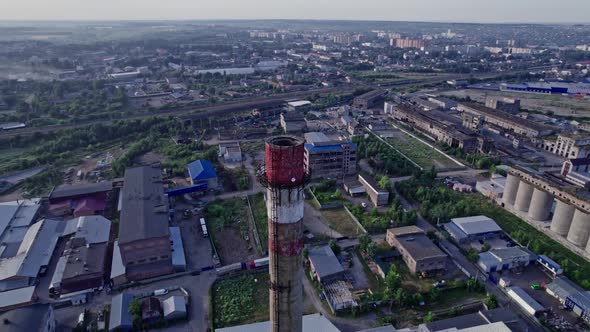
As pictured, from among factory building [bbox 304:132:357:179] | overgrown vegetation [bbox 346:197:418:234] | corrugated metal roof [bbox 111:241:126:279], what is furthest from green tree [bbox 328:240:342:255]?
corrugated metal roof [bbox 111:241:126:279]

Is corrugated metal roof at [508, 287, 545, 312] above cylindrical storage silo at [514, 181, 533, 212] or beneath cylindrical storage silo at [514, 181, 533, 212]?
beneath

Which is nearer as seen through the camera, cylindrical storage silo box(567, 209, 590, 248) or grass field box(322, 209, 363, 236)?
cylindrical storage silo box(567, 209, 590, 248)

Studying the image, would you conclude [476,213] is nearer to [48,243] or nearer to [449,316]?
[449,316]

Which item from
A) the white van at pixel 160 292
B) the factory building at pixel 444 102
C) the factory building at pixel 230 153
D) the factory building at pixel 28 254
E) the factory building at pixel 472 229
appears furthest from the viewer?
the factory building at pixel 444 102

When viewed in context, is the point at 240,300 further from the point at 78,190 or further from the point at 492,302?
the point at 78,190

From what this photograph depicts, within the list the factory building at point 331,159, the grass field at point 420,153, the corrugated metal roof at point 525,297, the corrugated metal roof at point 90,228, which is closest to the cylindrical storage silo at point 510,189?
the grass field at point 420,153

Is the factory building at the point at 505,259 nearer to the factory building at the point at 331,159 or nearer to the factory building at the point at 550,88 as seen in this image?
the factory building at the point at 331,159

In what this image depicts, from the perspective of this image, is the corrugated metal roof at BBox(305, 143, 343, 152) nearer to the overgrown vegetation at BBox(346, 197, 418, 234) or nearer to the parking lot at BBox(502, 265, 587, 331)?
the overgrown vegetation at BBox(346, 197, 418, 234)

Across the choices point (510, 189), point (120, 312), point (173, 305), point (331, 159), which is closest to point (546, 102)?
point (510, 189)
